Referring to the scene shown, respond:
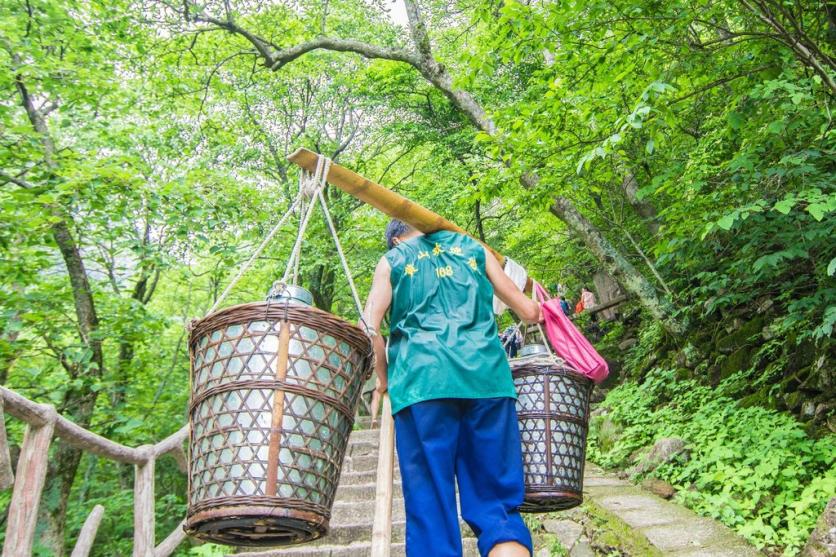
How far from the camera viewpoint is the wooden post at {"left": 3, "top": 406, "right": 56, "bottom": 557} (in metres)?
2.18

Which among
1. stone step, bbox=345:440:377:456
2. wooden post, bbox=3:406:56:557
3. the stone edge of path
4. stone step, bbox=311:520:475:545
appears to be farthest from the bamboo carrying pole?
stone step, bbox=345:440:377:456

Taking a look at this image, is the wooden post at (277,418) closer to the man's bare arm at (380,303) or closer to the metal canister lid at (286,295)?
the metal canister lid at (286,295)

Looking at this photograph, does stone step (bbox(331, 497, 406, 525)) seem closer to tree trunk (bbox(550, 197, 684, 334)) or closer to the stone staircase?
the stone staircase

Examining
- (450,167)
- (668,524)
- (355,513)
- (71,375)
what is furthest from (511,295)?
(450,167)

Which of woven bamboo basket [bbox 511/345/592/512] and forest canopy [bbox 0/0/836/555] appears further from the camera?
forest canopy [bbox 0/0/836/555]

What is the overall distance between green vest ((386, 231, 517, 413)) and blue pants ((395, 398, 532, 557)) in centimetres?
7

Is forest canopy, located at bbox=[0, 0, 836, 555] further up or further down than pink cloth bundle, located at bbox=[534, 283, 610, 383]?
further up

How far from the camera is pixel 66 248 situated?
6.45 metres

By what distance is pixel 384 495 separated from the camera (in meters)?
2.38

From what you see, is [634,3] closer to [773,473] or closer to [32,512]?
[773,473]

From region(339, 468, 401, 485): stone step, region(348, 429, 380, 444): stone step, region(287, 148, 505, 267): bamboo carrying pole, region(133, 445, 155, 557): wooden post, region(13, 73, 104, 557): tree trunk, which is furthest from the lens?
region(348, 429, 380, 444): stone step

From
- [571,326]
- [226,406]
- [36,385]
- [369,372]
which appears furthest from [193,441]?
[36,385]

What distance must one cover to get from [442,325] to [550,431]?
59cm

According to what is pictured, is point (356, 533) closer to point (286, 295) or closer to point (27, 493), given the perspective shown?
point (27, 493)
